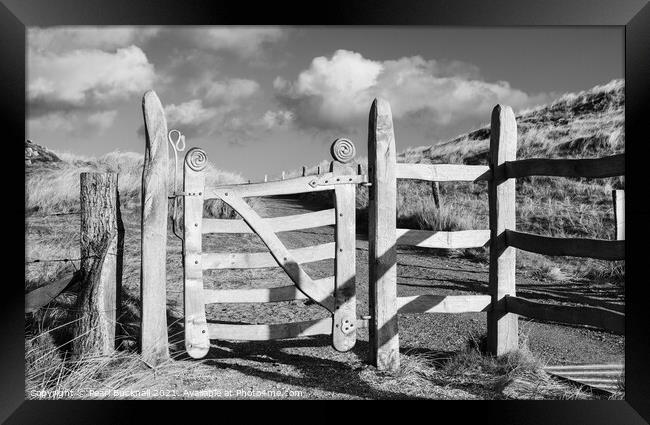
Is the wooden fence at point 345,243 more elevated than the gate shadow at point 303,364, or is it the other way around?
the wooden fence at point 345,243

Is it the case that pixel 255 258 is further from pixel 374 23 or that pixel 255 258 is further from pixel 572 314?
pixel 572 314

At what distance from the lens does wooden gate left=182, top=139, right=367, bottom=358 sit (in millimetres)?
5195

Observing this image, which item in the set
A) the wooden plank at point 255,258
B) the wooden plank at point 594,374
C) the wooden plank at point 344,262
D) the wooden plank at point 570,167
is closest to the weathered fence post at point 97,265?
the wooden plank at point 255,258

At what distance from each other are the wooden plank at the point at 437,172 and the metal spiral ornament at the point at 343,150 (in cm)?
43

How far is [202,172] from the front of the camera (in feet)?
17.1

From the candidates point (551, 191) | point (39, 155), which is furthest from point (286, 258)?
point (551, 191)

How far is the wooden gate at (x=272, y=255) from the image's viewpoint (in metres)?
5.20

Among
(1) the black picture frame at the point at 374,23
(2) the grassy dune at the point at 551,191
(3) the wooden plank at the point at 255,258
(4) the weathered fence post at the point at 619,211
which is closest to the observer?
(1) the black picture frame at the point at 374,23

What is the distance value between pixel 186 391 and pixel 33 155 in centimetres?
1060

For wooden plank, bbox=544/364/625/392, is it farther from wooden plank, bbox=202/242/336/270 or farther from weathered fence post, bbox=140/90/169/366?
weathered fence post, bbox=140/90/169/366

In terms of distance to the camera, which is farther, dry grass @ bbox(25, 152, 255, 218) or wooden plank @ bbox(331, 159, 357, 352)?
dry grass @ bbox(25, 152, 255, 218)

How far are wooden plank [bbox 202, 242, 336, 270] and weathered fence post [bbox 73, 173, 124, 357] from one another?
33.0 inches

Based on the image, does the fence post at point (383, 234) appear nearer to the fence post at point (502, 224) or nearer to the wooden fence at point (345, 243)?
the wooden fence at point (345, 243)

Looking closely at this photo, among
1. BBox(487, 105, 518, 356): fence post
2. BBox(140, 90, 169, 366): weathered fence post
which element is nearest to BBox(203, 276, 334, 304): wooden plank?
BBox(140, 90, 169, 366): weathered fence post
